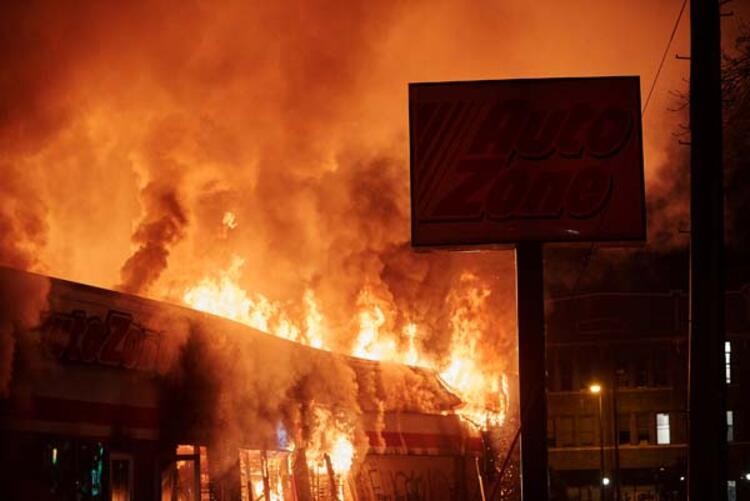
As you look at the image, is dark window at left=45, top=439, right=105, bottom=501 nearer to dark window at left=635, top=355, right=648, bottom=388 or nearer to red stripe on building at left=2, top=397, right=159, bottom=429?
red stripe on building at left=2, top=397, right=159, bottom=429


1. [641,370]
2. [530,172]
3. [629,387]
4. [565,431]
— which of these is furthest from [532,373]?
[565,431]

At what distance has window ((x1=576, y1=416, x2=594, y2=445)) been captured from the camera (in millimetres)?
64250

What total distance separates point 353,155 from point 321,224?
2.44 m

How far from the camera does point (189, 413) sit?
19.9 metres

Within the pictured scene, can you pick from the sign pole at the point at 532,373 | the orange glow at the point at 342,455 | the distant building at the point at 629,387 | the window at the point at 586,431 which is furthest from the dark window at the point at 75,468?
the window at the point at 586,431

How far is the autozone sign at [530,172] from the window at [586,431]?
1997 inches

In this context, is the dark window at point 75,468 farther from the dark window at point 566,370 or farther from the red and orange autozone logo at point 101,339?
the dark window at point 566,370

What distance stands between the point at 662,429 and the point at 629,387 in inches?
114

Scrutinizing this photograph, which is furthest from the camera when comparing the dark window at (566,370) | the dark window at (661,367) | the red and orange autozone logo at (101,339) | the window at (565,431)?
the dark window at (566,370)

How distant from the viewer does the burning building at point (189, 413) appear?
641 inches

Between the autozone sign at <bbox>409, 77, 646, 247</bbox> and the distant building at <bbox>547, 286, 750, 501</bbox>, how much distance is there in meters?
47.3

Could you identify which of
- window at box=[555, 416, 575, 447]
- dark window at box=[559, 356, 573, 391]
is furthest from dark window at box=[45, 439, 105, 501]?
dark window at box=[559, 356, 573, 391]

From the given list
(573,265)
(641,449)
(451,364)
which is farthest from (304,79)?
(641,449)

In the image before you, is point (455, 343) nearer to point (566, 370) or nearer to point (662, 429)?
point (662, 429)
